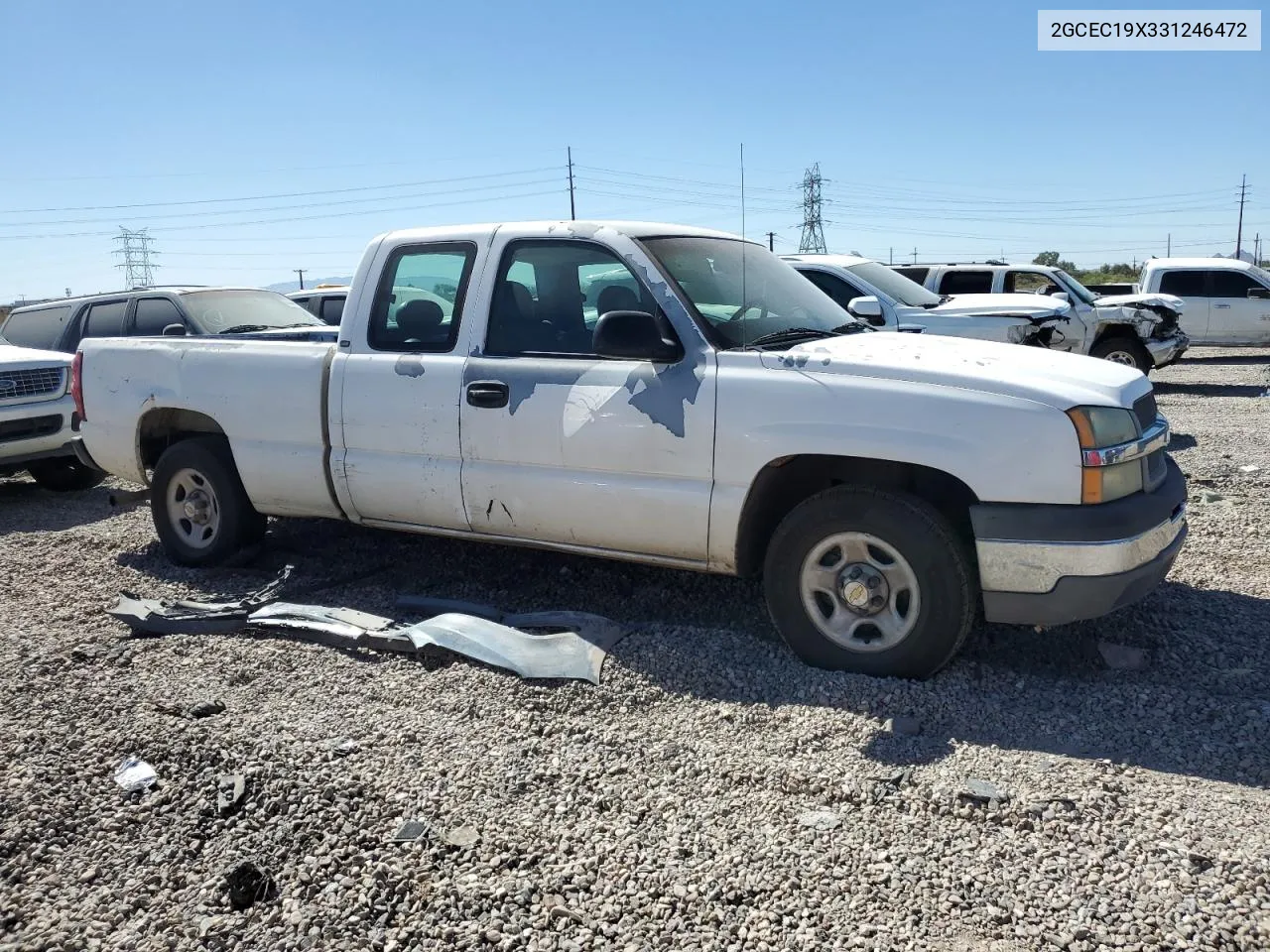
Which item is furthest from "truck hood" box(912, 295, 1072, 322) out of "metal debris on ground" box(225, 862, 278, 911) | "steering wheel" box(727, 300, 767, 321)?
"metal debris on ground" box(225, 862, 278, 911)

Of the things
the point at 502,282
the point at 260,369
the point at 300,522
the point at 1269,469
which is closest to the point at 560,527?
the point at 502,282

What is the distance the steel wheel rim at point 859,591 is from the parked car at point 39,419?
22.7ft

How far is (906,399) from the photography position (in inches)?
155

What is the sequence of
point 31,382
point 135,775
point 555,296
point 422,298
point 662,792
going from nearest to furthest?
point 662,792, point 135,775, point 555,296, point 422,298, point 31,382

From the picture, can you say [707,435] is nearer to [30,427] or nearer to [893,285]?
[30,427]

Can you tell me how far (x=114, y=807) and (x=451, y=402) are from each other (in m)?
2.26

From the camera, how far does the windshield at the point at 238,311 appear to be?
1039 cm

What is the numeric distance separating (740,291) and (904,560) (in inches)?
61.6

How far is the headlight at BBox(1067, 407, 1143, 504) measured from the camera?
12.4ft

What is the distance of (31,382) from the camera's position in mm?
8859

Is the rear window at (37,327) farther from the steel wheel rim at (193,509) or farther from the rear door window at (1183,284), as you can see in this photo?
the rear door window at (1183,284)

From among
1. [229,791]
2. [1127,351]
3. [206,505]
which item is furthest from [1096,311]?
[229,791]

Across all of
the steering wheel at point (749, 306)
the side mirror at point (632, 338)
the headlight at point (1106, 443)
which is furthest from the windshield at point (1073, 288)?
the side mirror at point (632, 338)

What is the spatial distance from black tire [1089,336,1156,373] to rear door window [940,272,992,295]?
1.78m
